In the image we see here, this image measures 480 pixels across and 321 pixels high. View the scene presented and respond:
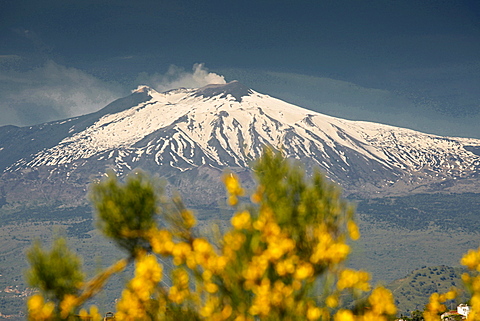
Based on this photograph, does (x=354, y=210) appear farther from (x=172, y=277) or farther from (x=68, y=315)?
(x=68, y=315)

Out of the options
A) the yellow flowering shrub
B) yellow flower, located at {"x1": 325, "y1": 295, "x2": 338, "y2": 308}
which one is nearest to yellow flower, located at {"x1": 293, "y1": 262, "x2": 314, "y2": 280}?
the yellow flowering shrub

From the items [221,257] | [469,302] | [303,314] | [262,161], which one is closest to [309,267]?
[303,314]

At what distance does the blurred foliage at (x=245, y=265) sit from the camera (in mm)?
3154

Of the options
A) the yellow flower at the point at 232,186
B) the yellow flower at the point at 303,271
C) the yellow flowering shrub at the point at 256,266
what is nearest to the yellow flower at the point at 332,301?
the yellow flowering shrub at the point at 256,266

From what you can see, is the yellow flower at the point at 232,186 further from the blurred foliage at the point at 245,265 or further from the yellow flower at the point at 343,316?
the yellow flower at the point at 343,316

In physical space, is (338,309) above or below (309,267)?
below

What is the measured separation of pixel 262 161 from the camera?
372cm

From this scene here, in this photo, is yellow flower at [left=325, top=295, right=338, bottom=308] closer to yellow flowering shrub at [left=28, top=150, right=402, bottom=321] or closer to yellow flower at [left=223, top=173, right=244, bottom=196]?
yellow flowering shrub at [left=28, top=150, right=402, bottom=321]

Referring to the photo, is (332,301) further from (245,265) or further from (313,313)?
(245,265)

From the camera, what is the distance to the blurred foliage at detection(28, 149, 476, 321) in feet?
10.3

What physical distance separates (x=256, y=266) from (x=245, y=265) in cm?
10

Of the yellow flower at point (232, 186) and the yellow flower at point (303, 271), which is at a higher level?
the yellow flower at point (232, 186)

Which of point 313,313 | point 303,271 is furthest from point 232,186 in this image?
point 313,313

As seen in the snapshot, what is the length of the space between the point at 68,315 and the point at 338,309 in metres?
1.71
